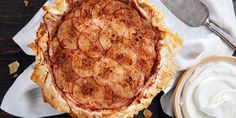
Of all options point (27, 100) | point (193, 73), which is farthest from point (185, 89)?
point (27, 100)

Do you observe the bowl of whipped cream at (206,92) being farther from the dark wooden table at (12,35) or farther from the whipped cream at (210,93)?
the dark wooden table at (12,35)

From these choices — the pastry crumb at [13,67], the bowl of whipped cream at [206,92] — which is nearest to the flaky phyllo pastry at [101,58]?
the bowl of whipped cream at [206,92]

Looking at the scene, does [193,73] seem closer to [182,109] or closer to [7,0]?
[182,109]

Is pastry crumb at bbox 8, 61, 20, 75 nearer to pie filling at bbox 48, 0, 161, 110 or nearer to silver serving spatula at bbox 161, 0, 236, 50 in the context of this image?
pie filling at bbox 48, 0, 161, 110

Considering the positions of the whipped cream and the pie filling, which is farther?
the whipped cream

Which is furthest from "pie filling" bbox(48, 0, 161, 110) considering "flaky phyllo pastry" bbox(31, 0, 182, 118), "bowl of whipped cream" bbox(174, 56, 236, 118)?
"bowl of whipped cream" bbox(174, 56, 236, 118)

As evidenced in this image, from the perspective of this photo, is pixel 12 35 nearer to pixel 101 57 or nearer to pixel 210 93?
pixel 101 57

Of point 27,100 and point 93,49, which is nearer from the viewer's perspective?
point 93,49
